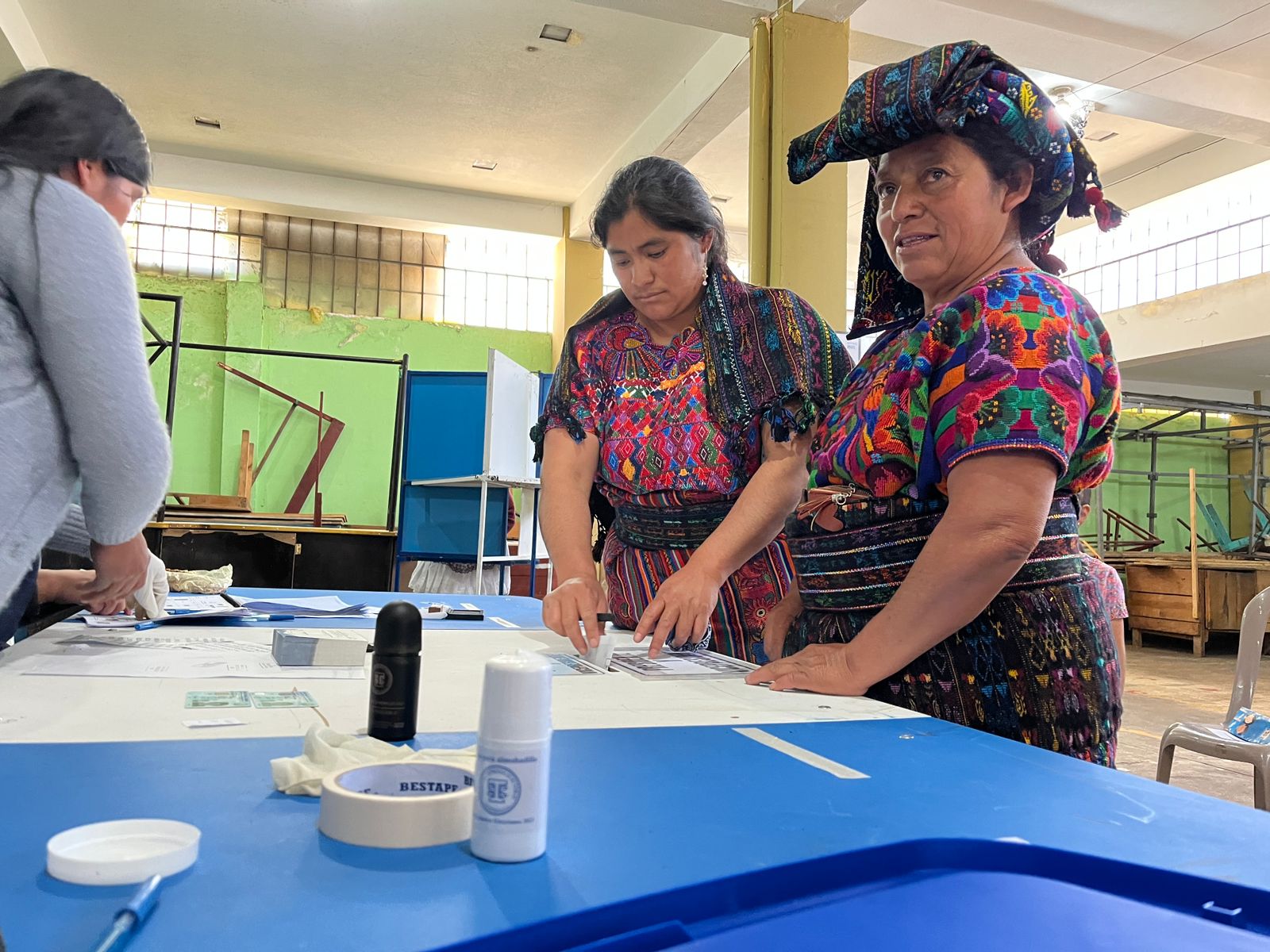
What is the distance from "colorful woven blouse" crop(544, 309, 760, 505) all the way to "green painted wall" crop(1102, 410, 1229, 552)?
12.9 metres

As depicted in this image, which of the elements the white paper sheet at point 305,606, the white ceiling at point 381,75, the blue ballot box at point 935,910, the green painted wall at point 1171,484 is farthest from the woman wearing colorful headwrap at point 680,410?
the green painted wall at point 1171,484

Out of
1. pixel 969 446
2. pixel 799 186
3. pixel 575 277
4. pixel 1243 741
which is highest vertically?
pixel 575 277

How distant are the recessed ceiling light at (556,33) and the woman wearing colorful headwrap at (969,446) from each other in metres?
5.05

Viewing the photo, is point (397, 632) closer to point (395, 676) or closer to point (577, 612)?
point (395, 676)

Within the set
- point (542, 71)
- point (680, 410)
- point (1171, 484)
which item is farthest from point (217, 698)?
point (1171, 484)

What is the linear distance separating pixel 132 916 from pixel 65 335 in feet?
2.60

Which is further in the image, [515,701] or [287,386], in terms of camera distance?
[287,386]

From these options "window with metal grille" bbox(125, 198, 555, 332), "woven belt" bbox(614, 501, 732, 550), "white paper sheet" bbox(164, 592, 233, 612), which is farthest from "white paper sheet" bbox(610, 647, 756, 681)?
"window with metal grille" bbox(125, 198, 555, 332)

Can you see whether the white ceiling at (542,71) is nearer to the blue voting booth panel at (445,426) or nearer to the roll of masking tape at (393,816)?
the blue voting booth panel at (445,426)

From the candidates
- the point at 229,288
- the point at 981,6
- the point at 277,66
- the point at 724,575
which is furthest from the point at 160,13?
the point at 724,575

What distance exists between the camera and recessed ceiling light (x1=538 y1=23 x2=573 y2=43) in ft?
18.6

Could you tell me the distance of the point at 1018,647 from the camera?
1.02 metres

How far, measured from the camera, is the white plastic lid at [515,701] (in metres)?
0.55

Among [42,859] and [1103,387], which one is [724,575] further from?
[42,859]
